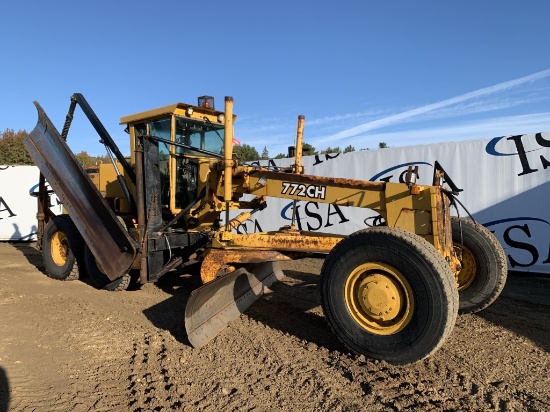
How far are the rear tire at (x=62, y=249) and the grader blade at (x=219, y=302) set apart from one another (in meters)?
3.41

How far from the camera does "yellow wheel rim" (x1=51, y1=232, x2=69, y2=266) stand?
23.7ft

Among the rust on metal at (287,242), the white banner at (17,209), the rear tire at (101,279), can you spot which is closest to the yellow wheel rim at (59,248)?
the rear tire at (101,279)

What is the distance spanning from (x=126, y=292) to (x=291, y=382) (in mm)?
3814

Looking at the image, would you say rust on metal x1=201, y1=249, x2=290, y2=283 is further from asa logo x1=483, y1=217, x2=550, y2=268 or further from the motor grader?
asa logo x1=483, y1=217, x2=550, y2=268

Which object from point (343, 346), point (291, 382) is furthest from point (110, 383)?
point (343, 346)

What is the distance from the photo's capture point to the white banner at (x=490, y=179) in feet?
25.4

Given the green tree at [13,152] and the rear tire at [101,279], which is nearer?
the rear tire at [101,279]

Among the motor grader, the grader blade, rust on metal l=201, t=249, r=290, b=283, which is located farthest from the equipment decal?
the grader blade

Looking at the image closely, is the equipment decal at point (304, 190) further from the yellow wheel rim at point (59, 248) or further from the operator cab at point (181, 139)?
the yellow wheel rim at point (59, 248)

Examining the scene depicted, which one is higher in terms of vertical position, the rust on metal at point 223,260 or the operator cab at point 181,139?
the operator cab at point 181,139

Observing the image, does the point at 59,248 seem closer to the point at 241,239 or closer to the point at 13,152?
the point at 241,239

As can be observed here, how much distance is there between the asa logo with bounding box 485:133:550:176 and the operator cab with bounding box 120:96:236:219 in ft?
18.0

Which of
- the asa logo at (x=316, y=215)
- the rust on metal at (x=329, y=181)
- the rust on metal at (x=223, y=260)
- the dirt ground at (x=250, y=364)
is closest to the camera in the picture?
the dirt ground at (x=250, y=364)

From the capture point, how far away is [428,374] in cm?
328
